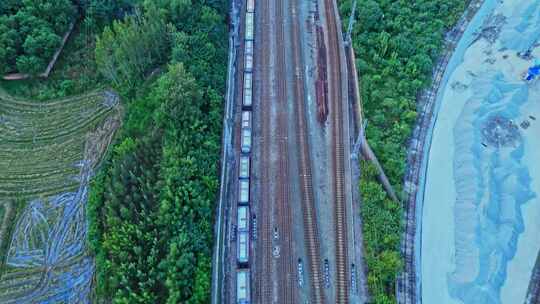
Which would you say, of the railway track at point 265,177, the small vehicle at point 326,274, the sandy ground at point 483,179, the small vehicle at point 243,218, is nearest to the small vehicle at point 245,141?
the railway track at point 265,177

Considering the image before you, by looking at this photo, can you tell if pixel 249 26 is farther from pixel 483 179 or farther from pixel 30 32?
pixel 483 179

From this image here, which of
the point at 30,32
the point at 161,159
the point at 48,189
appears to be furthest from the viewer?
the point at 30,32

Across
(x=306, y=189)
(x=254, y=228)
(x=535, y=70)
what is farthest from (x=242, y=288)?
(x=535, y=70)

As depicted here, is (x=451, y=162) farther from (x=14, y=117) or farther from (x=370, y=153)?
(x=14, y=117)

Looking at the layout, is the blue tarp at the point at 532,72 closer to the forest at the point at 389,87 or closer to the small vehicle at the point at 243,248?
the forest at the point at 389,87

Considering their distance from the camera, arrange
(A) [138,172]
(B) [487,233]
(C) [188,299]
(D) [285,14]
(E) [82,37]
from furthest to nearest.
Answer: (D) [285,14] → (E) [82,37] → (B) [487,233] → (A) [138,172] → (C) [188,299]

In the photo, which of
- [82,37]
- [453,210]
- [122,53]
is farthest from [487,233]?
[82,37]
